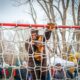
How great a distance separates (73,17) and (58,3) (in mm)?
1203

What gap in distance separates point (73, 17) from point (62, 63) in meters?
10.2

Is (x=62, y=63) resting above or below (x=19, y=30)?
below

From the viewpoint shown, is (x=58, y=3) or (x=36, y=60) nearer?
(x=36, y=60)

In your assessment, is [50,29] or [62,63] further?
[62,63]

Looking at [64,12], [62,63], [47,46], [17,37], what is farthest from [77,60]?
[64,12]

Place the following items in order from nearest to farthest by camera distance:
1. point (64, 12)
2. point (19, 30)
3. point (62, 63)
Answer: point (19, 30) → point (62, 63) → point (64, 12)

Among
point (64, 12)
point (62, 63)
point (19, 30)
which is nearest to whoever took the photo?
point (19, 30)

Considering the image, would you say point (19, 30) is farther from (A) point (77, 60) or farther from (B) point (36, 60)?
(A) point (77, 60)

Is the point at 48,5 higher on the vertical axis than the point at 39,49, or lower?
higher

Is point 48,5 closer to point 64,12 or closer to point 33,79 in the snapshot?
point 64,12

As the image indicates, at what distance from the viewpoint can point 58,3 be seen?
18.4 meters

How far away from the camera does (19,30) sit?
6.95 m

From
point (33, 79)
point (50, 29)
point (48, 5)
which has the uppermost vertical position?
point (48, 5)

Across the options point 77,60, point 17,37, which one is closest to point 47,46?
point 17,37
